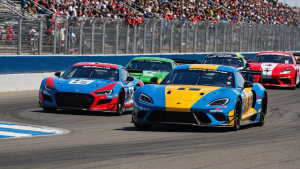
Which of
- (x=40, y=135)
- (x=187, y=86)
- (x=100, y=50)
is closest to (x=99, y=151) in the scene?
(x=40, y=135)

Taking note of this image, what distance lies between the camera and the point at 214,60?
66.8 feet

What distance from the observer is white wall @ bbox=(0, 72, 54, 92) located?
654 inches

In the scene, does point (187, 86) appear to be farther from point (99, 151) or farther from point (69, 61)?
point (69, 61)

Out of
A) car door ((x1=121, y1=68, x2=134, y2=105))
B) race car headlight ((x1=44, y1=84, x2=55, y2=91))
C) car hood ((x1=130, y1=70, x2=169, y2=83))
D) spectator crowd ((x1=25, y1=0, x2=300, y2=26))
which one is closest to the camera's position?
race car headlight ((x1=44, y1=84, x2=55, y2=91))

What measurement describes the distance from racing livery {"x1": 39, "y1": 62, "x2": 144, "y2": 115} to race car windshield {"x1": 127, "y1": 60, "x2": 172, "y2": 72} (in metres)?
4.32

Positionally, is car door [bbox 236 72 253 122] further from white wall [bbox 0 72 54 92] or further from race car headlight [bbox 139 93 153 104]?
white wall [bbox 0 72 54 92]

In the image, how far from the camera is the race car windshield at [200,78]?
386 inches

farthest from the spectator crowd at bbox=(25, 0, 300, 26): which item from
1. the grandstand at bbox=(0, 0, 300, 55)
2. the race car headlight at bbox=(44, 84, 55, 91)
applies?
the race car headlight at bbox=(44, 84, 55, 91)

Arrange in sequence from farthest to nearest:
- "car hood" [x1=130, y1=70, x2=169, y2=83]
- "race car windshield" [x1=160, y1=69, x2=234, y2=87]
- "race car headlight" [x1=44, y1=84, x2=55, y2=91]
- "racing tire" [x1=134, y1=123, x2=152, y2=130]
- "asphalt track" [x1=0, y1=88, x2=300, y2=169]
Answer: "car hood" [x1=130, y1=70, x2=169, y2=83]
"race car headlight" [x1=44, y1=84, x2=55, y2=91]
"race car windshield" [x1=160, y1=69, x2=234, y2=87]
"racing tire" [x1=134, y1=123, x2=152, y2=130]
"asphalt track" [x1=0, y1=88, x2=300, y2=169]

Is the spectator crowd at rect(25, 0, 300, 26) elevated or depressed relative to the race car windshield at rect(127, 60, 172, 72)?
elevated

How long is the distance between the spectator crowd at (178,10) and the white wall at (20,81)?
10.3 feet

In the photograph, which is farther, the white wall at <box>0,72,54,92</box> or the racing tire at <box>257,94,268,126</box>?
the white wall at <box>0,72,54,92</box>

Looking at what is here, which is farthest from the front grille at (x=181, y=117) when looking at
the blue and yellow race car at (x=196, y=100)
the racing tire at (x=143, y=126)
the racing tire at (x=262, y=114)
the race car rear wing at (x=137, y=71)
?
the race car rear wing at (x=137, y=71)

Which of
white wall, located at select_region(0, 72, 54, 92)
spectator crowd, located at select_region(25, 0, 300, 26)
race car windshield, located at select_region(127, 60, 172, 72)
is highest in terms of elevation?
spectator crowd, located at select_region(25, 0, 300, 26)
